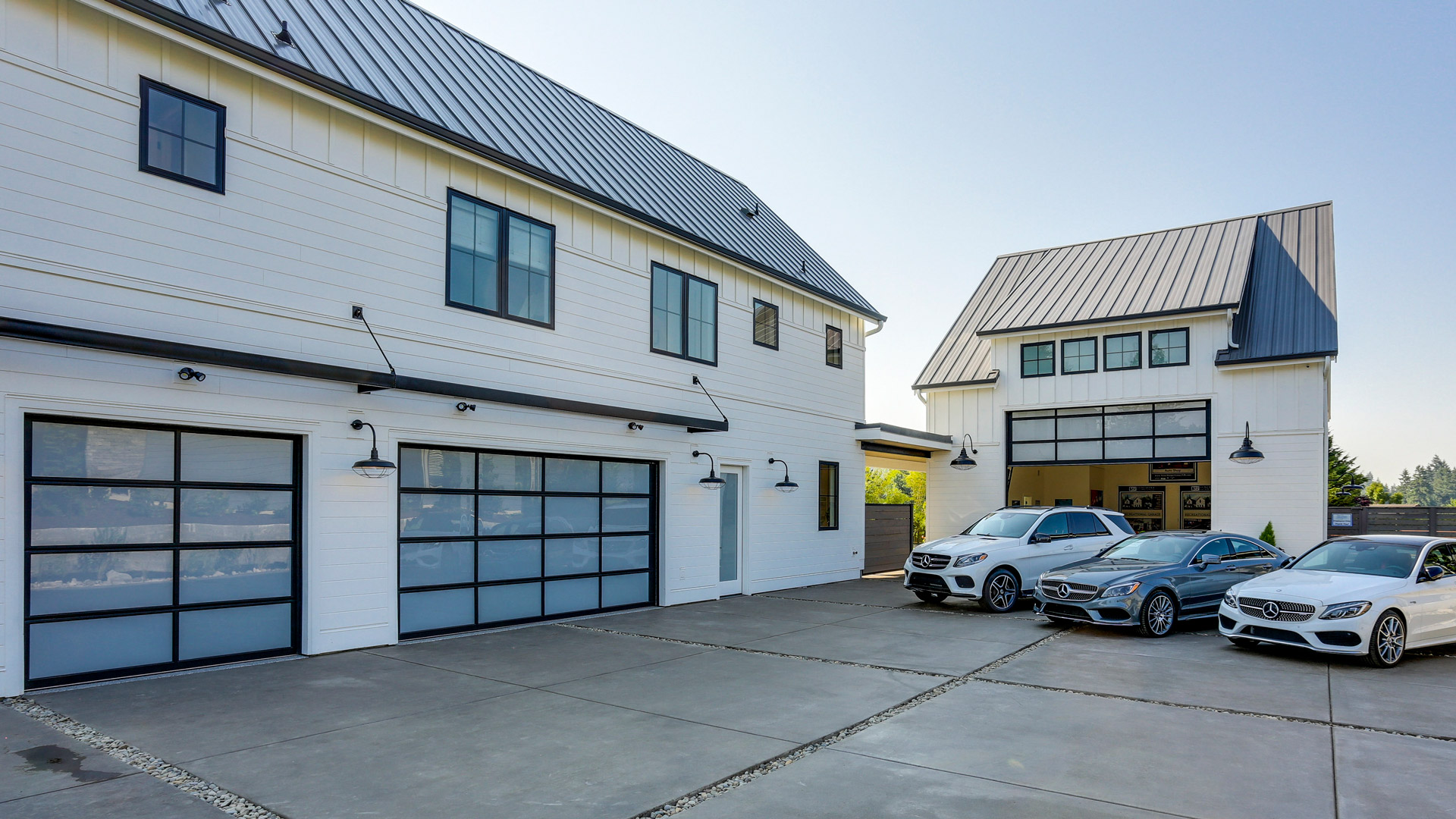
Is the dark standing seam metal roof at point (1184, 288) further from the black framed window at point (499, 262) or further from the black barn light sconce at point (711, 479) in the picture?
the black framed window at point (499, 262)

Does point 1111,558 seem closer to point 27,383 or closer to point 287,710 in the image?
point 287,710

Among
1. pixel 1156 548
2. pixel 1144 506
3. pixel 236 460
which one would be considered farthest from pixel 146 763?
pixel 1144 506

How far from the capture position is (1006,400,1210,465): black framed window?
19.1 metres

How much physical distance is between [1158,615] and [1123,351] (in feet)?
33.8

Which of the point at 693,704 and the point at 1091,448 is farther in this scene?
the point at 1091,448

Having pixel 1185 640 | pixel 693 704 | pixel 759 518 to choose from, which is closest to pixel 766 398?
pixel 759 518

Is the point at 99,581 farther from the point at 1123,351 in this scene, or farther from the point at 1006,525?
the point at 1123,351

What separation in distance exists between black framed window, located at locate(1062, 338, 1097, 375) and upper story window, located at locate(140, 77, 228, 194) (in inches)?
706

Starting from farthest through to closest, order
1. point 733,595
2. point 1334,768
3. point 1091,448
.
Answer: point 1091,448 < point 733,595 < point 1334,768

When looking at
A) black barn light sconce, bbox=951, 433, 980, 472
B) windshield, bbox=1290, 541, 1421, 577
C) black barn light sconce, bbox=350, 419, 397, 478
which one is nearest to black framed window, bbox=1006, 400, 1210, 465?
black barn light sconce, bbox=951, 433, 980, 472

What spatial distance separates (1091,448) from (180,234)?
727 inches

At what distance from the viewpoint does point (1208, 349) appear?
18.9 metres

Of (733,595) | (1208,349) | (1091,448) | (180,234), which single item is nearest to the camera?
(180,234)

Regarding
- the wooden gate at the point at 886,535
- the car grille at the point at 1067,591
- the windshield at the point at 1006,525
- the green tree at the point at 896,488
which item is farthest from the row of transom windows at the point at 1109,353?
the green tree at the point at 896,488
